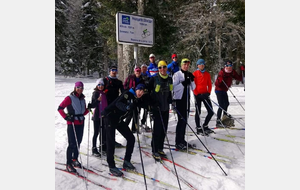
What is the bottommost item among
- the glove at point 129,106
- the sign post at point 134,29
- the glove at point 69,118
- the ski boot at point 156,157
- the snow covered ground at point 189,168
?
the snow covered ground at point 189,168

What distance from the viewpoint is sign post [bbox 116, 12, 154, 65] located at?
21.7 ft

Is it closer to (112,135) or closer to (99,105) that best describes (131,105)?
(112,135)

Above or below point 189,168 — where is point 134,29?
above

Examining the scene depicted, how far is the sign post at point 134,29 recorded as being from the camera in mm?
6604

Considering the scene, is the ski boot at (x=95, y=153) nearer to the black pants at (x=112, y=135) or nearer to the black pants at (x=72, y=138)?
the black pants at (x=72, y=138)

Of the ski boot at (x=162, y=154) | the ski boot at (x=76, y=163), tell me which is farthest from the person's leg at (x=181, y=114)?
the ski boot at (x=76, y=163)

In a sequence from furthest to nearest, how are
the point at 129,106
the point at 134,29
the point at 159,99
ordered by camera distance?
the point at 134,29 → the point at 159,99 → the point at 129,106

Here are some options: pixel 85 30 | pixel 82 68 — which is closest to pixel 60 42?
pixel 85 30

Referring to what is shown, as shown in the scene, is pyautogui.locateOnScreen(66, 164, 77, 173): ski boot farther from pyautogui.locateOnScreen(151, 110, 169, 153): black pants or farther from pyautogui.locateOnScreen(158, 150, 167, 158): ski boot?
pyautogui.locateOnScreen(158, 150, 167, 158): ski boot

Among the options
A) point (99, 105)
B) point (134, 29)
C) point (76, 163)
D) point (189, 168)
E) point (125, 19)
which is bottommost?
point (189, 168)

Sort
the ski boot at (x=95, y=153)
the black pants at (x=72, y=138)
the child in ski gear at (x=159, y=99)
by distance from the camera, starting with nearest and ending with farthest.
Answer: the black pants at (x=72, y=138), the child in ski gear at (x=159, y=99), the ski boot at (x=95, y=153)

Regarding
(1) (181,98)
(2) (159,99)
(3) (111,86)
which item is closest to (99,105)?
(3) (111,86)

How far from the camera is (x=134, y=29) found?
6926 millimetres

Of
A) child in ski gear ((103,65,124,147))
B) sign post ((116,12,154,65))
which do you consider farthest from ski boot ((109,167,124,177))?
sign post ((116,12,154,65))
